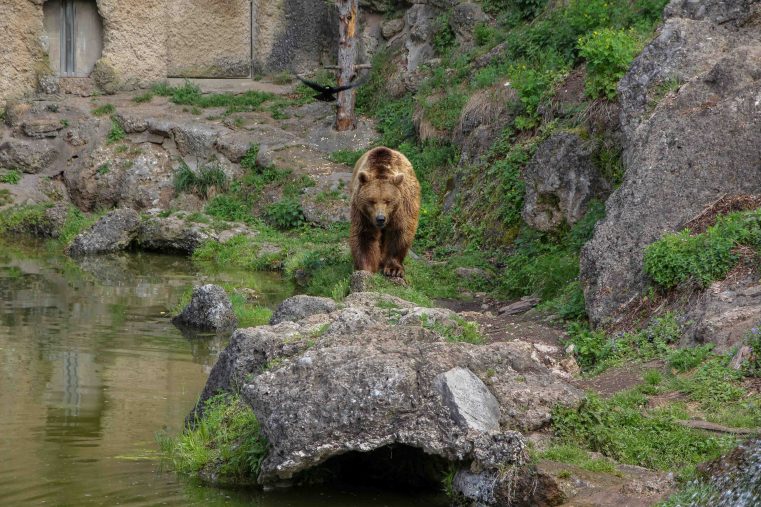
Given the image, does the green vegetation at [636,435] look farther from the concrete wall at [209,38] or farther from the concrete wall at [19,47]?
the concrete wall at [209,38]

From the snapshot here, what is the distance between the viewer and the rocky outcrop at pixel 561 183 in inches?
497

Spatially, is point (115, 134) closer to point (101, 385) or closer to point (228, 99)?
point (228, 99)

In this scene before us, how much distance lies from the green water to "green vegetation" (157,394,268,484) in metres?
0.14

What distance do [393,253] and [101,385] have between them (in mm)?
4301

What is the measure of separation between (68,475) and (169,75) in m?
17.1

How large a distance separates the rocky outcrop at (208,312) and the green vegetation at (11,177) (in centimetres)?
935

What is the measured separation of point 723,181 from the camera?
1000cm

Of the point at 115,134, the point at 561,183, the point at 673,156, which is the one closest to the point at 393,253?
the point at 561,183

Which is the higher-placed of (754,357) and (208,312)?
(754,357)

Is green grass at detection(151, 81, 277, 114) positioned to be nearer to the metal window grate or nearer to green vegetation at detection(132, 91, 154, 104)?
green vegetation at detection(132, 91, 154, 104)

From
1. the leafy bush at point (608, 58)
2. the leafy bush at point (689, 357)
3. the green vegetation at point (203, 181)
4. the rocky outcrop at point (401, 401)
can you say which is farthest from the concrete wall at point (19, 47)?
the leafy bush at point (689, 357)

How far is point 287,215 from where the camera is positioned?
60.2ft

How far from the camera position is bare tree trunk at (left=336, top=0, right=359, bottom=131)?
20016mm

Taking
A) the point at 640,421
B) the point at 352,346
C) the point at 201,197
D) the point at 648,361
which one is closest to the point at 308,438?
the point at 352,346
